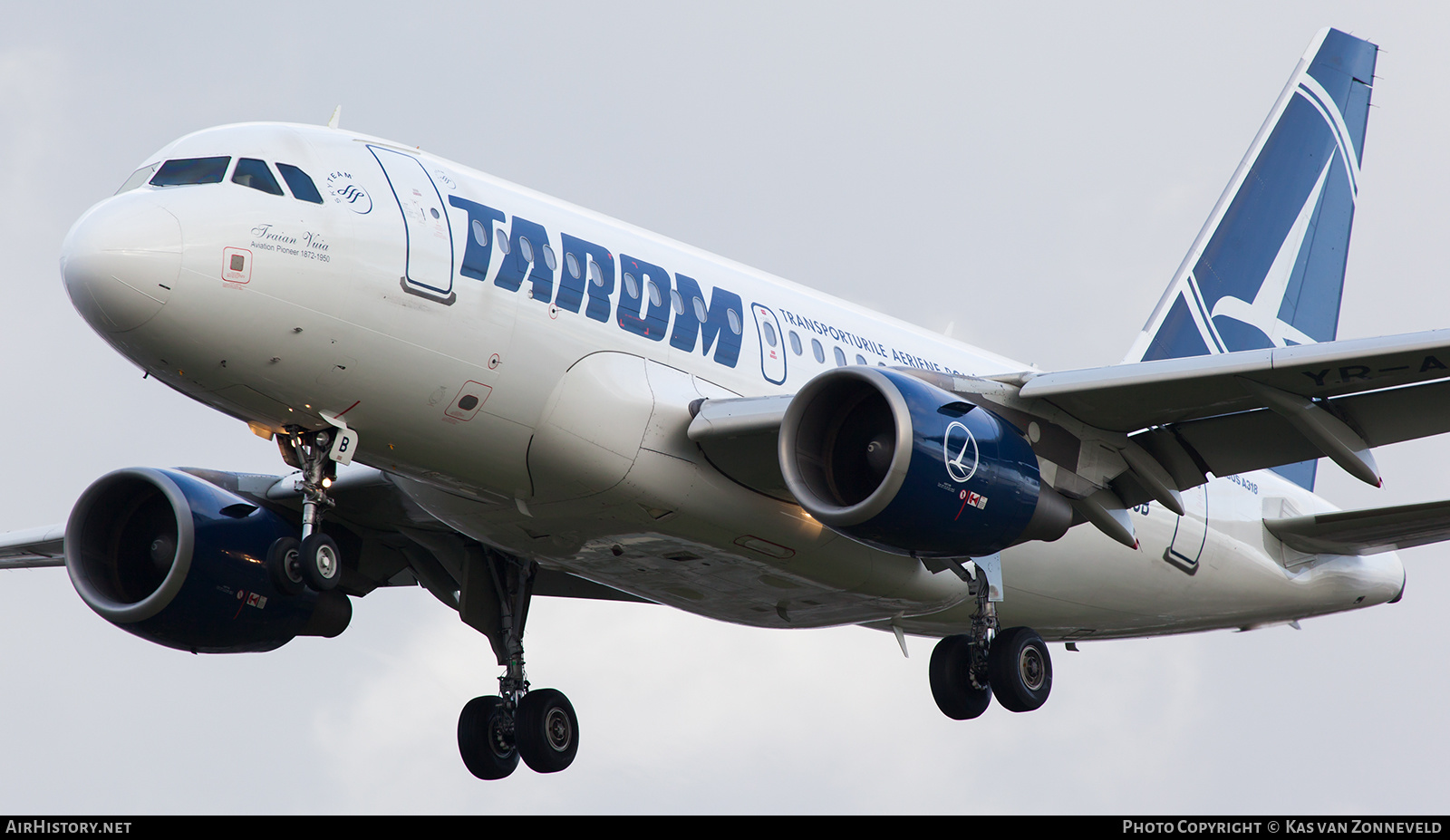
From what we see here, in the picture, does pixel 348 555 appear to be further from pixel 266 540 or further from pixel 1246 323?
pixel 1246 323

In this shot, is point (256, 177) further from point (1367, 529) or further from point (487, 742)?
point (1367, 529)

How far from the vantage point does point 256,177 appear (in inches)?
575

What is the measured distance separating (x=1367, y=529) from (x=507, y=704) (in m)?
11.2

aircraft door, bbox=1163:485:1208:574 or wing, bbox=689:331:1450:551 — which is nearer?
wing, bbox=689:331:1450:551

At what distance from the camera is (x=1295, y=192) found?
1067 inches

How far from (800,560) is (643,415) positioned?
2.85 m

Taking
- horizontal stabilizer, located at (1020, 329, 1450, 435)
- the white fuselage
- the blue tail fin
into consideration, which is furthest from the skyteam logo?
the blue tail fin

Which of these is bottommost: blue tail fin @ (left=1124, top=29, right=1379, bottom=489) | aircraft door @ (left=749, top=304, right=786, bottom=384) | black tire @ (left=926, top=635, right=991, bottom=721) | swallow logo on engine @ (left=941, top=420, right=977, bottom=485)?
black tire @ (left=926, top=635, right=991, bottom=721)

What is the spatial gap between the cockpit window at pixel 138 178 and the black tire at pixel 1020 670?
1027 cm

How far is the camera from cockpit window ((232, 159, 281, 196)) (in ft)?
47.7

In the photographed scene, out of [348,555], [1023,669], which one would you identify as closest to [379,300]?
[348,555]

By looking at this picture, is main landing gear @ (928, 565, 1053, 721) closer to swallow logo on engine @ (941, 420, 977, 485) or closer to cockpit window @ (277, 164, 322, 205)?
swallow logo on engine @ (941, 420, 977, 485)

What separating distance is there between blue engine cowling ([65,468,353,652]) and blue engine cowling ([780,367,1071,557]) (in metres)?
7.28

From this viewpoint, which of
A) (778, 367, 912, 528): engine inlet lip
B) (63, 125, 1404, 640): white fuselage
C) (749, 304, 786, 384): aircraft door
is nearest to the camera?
(63, 125, 1404, 640): white fuselage
